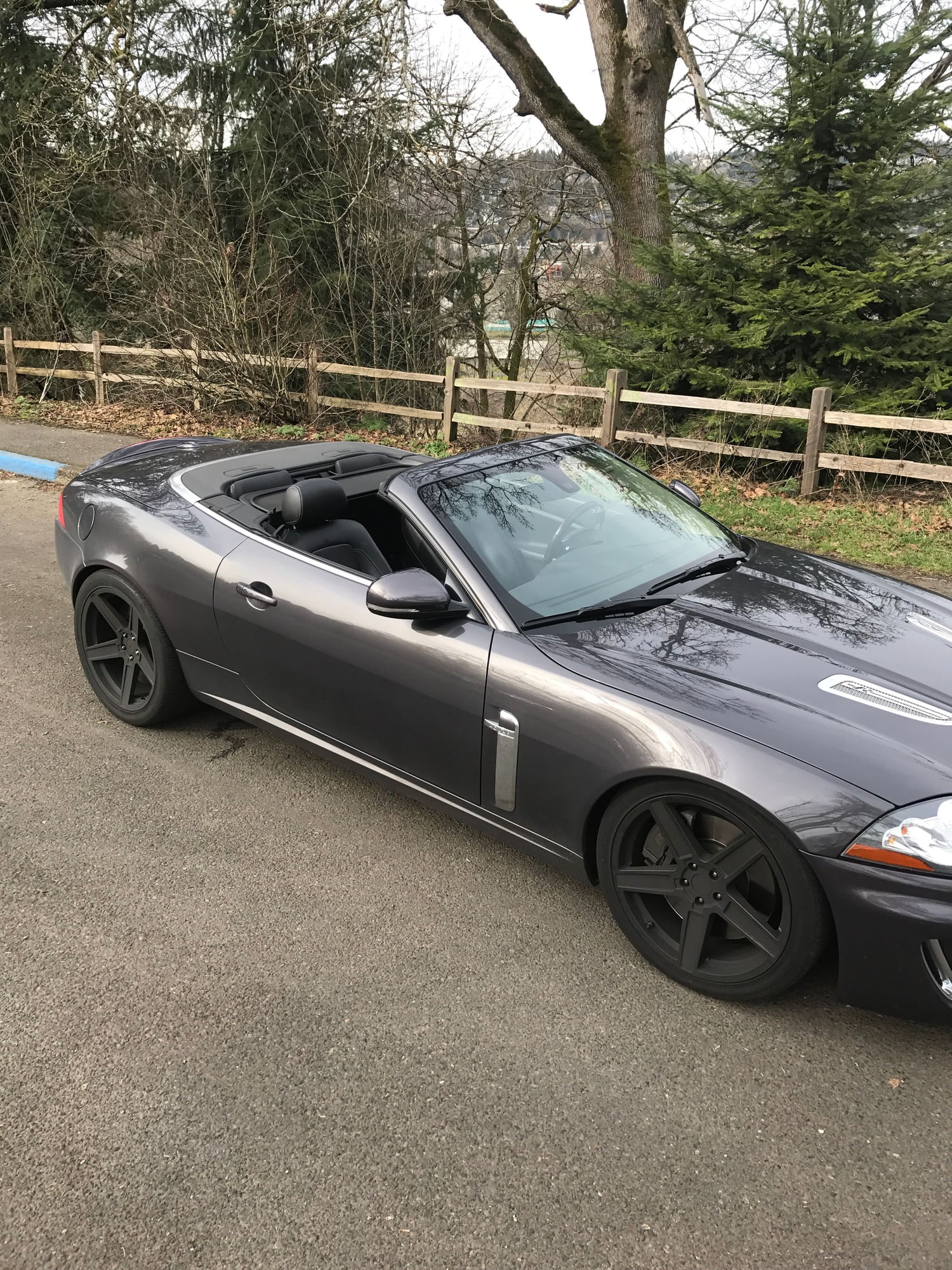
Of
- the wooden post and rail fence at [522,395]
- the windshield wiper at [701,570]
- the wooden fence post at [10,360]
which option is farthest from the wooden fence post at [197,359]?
the windshield wiper at [701,570]

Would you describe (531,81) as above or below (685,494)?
above

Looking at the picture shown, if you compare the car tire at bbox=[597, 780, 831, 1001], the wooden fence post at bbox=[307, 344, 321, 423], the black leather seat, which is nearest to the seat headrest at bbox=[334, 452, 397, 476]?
the black leather seat

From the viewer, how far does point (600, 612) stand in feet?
10.2

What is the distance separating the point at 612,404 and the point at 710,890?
8.25 meters

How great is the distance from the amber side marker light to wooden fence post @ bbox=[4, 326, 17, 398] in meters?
16.9

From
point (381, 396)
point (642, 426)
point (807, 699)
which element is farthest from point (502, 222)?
point (807, 699)

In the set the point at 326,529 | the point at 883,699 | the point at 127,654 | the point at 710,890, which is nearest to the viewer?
the point at 710,890

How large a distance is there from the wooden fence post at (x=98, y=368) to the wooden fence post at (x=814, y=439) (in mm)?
10965

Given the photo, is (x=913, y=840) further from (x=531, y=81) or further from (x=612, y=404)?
(x=531, y=81)

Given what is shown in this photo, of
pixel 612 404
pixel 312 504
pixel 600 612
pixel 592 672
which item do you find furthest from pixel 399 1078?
pixel 612 404

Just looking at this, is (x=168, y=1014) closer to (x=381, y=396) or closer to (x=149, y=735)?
(x=149, y=735)

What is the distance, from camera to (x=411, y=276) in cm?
1388

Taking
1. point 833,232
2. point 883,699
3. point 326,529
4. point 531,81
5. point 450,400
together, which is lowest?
point 883,699

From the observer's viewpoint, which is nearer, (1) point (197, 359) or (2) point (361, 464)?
(2) point (361, 464)
